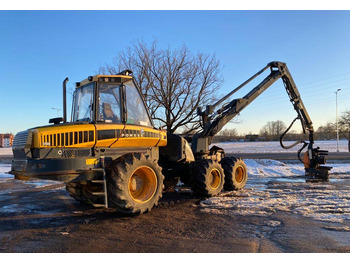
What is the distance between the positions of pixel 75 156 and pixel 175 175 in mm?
3747

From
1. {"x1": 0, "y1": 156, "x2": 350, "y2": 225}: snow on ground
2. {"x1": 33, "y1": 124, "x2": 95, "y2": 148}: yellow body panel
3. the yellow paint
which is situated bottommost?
{"x1": 0, "y1": 156, "x2": 350, "y2": 225}: snow on ground

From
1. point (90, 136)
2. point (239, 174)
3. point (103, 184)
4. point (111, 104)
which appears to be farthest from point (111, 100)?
point (239, 174)

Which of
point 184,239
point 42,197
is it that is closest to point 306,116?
point 184,239

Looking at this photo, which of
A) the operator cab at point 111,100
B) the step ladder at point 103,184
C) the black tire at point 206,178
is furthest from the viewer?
the black tire at point 206,178

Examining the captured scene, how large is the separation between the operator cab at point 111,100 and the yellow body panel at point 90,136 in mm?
241

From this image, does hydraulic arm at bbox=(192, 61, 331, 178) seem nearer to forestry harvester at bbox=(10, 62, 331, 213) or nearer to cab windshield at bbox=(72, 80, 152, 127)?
forestry harvester at bbox=(10, 62, 331, 213)

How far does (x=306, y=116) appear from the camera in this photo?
12.2 metres

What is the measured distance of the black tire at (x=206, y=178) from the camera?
26.8 feet

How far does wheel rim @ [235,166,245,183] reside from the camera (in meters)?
9.98

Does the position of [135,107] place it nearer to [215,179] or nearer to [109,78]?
[109,78]

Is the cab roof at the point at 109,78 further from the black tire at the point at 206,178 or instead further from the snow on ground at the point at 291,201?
the snow on ground at the point at 291,201

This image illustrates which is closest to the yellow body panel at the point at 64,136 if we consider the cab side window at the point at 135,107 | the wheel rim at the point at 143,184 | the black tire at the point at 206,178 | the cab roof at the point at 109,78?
the cab side window at the point at 135,107

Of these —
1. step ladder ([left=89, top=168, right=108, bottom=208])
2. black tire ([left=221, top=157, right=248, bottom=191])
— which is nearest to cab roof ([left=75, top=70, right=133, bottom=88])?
step ladder ([left=89, top=168, right=108, bottom=208])

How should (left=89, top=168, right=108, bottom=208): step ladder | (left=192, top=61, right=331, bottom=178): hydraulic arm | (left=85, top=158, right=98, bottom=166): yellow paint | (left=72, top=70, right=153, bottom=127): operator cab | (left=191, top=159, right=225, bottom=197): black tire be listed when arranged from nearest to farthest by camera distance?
1. (left=89, top=168, right=108, bottom=208): step ladder
2. (left=85, top=158, right=98, bottom=166): yellow paint
3. (left=72, top=70, right=153, bottom=127): operator cab
4. (left=191, top=159, right=225, bottom=197): black tire
5. (left=192, top=61, right=331, bottom=178): hydraulic arm
